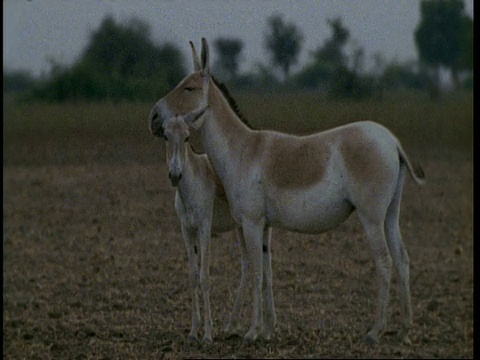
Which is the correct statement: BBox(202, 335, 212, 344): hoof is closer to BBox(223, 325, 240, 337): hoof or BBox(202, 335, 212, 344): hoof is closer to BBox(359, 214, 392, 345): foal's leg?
BBox(223, 325, 240, 337): hoof

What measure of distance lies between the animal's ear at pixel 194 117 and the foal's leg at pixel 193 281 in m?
0.86

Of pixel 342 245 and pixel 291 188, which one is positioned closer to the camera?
pixel 291 188

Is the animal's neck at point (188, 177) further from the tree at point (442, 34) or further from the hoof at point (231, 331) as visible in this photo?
the tree at point (442, 34)

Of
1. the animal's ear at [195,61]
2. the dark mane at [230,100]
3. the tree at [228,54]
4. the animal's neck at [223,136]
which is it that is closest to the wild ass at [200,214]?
the animal's neck at [223,136]

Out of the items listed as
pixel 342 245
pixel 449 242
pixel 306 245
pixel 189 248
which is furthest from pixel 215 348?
pixel 449 242

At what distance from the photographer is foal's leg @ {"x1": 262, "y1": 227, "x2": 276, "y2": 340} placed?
12.2ft

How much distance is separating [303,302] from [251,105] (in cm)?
146

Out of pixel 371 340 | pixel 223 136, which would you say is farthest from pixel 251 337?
pixel 223 136

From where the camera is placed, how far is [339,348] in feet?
14.2

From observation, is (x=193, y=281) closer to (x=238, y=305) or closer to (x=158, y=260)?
(x=238, y=305)

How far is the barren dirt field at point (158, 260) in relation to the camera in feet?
13.0

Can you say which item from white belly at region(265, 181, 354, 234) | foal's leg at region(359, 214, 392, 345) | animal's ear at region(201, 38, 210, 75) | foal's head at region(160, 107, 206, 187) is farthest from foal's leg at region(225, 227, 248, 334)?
animal's ear at region(201, 38, 210, 75)

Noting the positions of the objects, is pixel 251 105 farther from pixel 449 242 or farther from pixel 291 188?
pixel 449 242

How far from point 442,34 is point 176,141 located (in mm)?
2053
